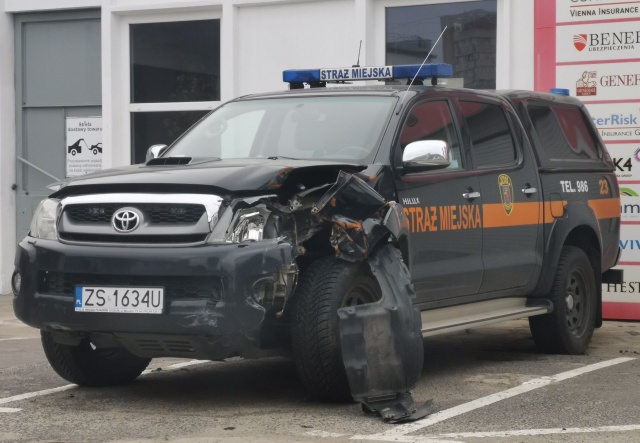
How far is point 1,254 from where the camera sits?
15.6m

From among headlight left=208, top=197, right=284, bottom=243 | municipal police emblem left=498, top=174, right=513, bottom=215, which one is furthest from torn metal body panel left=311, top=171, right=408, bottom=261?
municipal police emblem left=498, top=174, right=513, bottom=215

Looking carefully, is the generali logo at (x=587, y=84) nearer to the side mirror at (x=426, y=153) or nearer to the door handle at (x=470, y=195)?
the door handle at (x=470, y=195)

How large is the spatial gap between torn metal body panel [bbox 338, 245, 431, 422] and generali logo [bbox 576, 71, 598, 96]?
569cm

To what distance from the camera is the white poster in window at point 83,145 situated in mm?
15328

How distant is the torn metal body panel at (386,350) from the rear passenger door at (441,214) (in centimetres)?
78

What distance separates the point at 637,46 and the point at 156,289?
6.62 m

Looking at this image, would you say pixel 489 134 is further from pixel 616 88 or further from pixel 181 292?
pixel 616 88

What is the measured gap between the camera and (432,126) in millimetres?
7906

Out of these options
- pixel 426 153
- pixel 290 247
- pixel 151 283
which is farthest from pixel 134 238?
pixel 426 153

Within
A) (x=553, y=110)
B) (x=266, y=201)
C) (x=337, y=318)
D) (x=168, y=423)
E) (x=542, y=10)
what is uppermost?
(x=542, y=10)

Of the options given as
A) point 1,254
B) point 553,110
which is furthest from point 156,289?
point 1,254

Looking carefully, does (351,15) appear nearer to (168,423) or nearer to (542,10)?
(542,10)

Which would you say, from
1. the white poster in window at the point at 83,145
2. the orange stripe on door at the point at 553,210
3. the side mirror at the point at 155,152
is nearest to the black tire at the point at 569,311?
the orange stripe on door at the point at 553,210

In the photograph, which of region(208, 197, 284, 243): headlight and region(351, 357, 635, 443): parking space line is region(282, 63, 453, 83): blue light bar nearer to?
region(351, 357, 635, 443): parking space line
